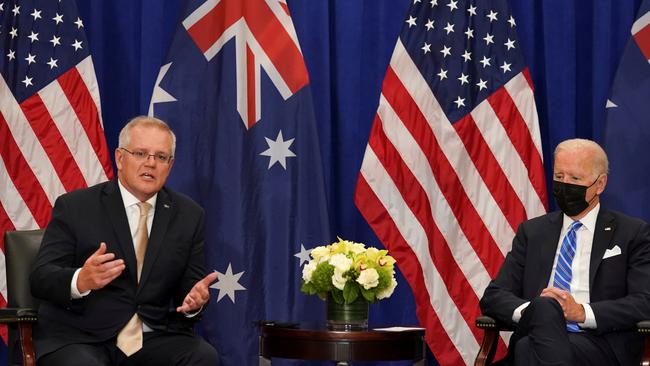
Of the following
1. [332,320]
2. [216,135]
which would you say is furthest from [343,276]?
[216,135]

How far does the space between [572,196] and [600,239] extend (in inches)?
9.6

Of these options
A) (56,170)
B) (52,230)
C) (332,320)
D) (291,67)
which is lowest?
(332,320)

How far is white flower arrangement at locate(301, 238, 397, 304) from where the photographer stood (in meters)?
4.58

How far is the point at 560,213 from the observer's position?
505 centimetres

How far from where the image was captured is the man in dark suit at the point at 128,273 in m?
4.32

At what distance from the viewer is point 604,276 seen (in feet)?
15.6

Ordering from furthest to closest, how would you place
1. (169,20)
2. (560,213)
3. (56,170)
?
(169,20) < (56,170) < (560,213)

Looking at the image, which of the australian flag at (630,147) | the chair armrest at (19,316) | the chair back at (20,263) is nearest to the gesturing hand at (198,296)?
the chair armrest at (19,316)

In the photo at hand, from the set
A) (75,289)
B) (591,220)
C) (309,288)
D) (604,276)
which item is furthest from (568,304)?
(75,289)

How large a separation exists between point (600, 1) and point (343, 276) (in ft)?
9.69

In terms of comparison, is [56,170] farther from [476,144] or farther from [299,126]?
[476,144]

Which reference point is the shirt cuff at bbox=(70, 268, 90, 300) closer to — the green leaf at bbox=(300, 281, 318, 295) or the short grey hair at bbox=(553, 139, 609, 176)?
the green leaf at bbox=(300, 281, 318, 295)

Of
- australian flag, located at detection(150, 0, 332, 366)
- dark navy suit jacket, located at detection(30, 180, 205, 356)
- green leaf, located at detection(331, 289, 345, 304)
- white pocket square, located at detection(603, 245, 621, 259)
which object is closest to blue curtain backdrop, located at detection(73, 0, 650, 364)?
australian flag, located at detection(150, 0, 332, 366)

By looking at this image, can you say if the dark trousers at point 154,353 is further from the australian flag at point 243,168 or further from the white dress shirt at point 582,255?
the white dress shirt at point 582,255
